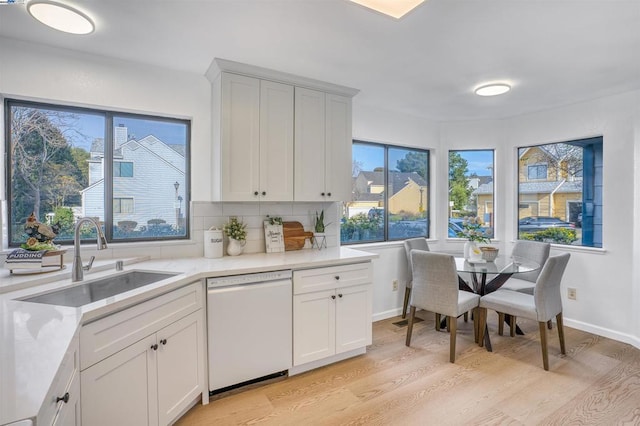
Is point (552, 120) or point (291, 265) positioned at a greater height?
point (552, 120)

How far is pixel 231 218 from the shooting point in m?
2.81

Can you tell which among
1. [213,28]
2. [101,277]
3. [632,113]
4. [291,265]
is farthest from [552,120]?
[101,277]

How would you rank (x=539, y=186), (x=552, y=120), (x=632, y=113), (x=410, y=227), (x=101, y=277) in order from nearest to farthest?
1. (x=101, y=277)
2. (x=632, y=113)
3. (x=552, y=120)
4. (x=539, y=186)
5. (x=410, y=227)

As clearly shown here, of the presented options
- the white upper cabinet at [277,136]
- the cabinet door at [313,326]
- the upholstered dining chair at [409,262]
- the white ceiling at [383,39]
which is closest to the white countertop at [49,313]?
the cabinet door at [313,326]

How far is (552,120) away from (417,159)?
1543 mm

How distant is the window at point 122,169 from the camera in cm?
250

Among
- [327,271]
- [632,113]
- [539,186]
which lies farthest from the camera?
[539,186]

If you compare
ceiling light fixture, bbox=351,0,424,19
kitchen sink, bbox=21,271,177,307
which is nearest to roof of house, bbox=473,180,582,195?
ceiling light fixture, bbox=351,0,424,19

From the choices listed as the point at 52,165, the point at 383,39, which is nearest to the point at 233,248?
the point at 52,165

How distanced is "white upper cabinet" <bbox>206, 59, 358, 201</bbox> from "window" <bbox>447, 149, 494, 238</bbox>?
1974 mm

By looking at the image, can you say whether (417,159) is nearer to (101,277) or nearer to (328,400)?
(328,400)

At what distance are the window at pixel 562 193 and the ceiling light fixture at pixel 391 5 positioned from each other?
2.98 meters

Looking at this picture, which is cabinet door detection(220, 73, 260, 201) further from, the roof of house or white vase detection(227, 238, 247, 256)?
the roof of house

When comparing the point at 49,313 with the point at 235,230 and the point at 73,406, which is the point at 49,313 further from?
the point at 235,230
